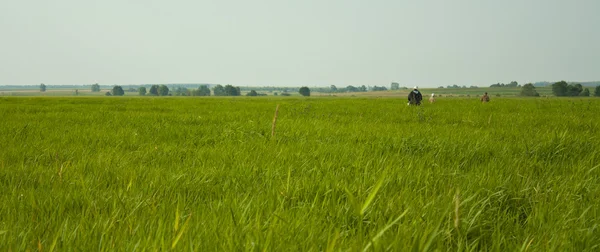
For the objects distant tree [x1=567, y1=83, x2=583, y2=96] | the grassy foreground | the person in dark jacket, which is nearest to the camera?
the grassy foreground

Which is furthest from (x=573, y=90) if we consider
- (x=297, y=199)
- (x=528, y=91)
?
(x=297, y=199)

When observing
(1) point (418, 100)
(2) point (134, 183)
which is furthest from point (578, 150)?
(1) point (418, 100)

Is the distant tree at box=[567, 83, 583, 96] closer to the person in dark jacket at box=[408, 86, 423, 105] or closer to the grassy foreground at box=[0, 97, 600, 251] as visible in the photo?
the person in dark jacket at box=[408, 86, 423, 105]

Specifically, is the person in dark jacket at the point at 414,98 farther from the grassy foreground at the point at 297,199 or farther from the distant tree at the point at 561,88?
the distant tree at the point at 561,88

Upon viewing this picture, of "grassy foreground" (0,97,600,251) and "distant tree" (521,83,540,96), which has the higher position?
"grassy foreground" (0,97,600,251)

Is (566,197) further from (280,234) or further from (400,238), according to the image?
(280,234)

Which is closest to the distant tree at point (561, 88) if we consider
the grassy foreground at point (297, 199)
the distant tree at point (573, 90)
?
the distant tree at point (573, 90)

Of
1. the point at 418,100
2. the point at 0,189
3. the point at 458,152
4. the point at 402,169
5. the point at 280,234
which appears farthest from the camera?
the point at 418,100

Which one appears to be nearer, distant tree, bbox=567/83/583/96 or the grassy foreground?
the grassy foreground

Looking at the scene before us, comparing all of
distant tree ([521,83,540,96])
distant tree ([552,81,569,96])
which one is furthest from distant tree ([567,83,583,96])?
distant tree ([521,83,540,96])

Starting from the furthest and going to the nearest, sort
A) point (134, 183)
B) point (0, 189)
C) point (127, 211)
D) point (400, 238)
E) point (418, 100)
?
point (418, 100) → point (134, 183) → point (0, 189) → point (127, 211) → point (400, 238)

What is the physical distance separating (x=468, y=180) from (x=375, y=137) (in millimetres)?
3005

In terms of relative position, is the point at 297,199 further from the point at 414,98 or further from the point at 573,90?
the point at 573,90

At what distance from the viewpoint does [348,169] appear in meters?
3.26
